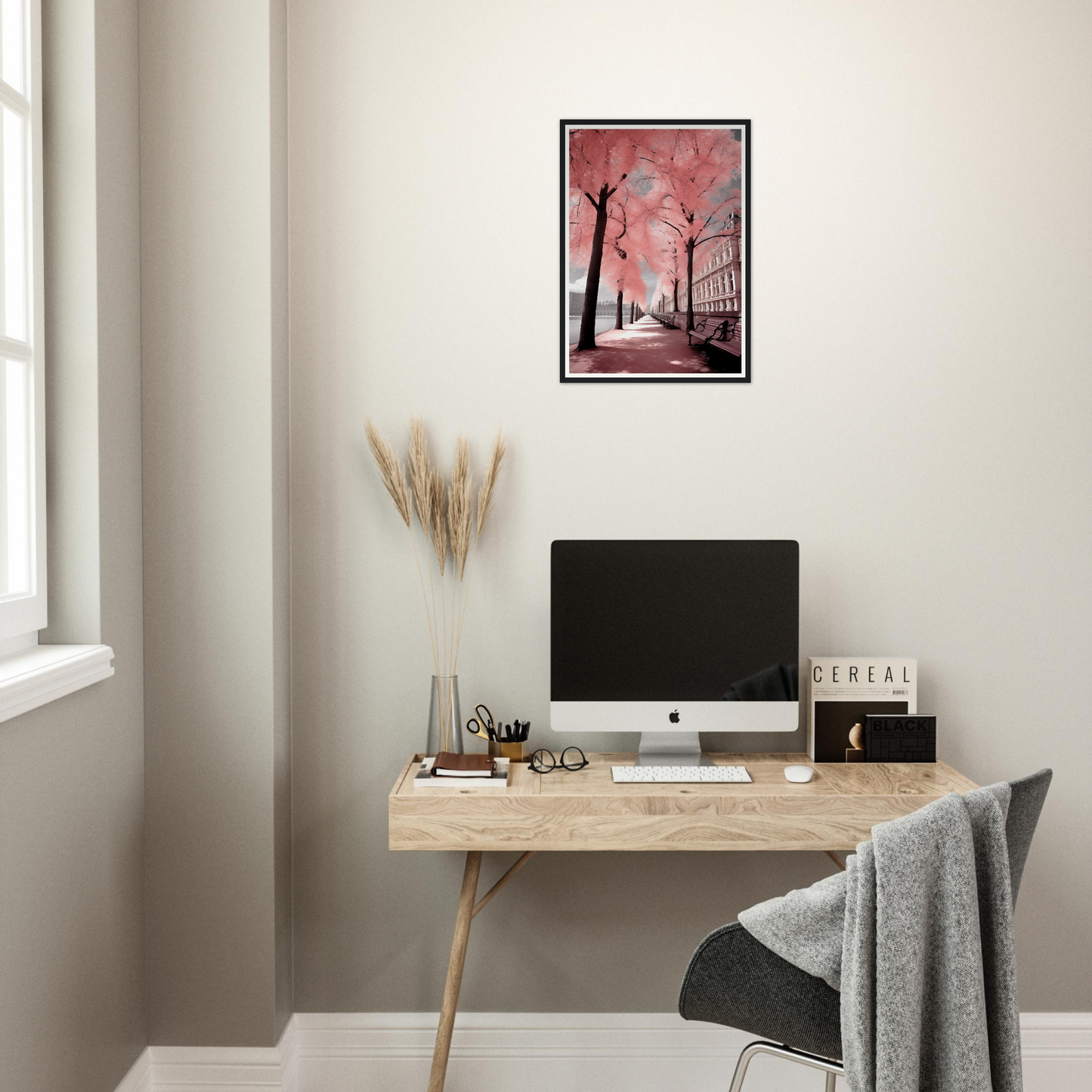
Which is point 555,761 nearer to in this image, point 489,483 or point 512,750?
point 512,750

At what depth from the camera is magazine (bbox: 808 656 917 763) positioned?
211 centimetres

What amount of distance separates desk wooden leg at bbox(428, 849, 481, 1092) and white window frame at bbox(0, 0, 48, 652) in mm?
983

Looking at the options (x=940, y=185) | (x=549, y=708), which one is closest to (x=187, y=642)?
(x=549, y=708)

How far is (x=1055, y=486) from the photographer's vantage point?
2.23 metres

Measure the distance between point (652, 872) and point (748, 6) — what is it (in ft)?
6.84

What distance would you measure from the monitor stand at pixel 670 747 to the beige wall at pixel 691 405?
0.59 ft

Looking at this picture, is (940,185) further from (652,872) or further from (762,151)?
(652,872)

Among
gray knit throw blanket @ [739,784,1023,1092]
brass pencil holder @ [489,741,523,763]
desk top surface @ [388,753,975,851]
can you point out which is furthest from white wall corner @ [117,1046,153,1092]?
gray knit throw blanket @ [739,784,1023,1092]

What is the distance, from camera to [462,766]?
1.99 metres

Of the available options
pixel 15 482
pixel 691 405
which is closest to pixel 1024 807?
pixel 691 405

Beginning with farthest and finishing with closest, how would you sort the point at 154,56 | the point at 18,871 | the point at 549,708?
the point at 549,708
the point at 154,56
the point at 18,871

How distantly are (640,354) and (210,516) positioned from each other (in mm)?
1060

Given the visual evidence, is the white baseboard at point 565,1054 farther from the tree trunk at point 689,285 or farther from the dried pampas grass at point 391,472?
the tree trunk at point 689,285

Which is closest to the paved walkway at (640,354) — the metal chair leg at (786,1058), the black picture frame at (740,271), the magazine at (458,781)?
the black picture frame at (740,271)
